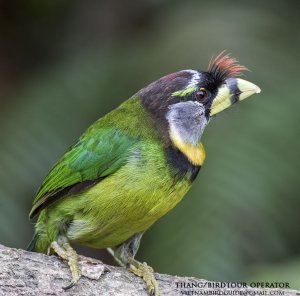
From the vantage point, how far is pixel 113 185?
13.3 feet

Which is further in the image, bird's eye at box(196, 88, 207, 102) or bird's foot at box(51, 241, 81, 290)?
bird's eye at box(196, 88, 207, 102)

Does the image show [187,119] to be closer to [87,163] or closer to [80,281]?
[87,163]

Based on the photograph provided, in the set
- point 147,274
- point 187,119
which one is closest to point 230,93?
point 187,119

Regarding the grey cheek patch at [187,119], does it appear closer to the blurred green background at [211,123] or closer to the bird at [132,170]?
the bird at [132,170]

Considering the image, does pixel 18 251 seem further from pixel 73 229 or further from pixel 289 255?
pixel 289 255

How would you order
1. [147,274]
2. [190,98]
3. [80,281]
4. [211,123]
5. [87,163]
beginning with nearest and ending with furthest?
[80,281], [147,274], [87,163], [190,98], [211,123]

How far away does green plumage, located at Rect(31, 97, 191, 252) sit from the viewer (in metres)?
4.02

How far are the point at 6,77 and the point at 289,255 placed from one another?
327cm

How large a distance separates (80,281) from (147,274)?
16.2 inches

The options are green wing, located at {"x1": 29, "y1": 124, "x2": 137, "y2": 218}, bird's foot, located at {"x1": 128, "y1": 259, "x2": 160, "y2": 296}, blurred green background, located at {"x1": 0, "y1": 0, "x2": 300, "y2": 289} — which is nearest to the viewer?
bird's foot, located at {"x1": 128, "y1": 259, "x2": 160, "y2": 296}

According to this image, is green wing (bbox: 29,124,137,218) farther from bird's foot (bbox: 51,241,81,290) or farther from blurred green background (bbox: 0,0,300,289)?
blurred green background (bbox: 0,0,300,289)

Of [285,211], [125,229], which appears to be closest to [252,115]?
[285,211]

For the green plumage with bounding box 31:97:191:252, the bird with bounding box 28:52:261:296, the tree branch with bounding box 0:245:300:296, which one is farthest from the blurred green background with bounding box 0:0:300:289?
the green plumage with bounding box 31:97:191:252

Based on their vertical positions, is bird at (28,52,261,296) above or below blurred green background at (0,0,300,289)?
below
